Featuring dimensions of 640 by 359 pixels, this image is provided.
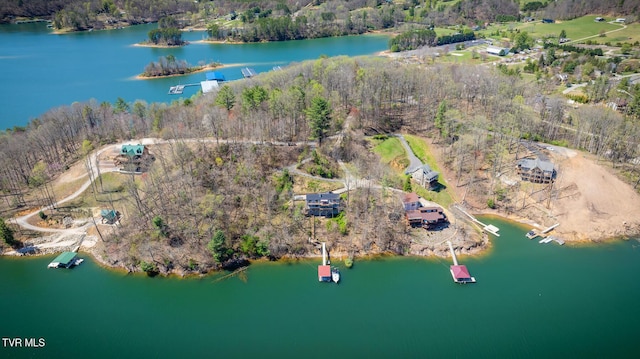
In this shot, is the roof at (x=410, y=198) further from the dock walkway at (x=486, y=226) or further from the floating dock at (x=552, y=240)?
the floating dock at (x=552, y=240)

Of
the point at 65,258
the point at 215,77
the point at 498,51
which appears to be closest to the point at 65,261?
the point at 65,258

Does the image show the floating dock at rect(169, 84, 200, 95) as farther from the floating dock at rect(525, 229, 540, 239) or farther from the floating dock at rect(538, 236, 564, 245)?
the floating dock at rect(538, 236, 564, 245)

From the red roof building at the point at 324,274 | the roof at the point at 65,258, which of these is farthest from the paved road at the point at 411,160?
the roof at the point at 65,258

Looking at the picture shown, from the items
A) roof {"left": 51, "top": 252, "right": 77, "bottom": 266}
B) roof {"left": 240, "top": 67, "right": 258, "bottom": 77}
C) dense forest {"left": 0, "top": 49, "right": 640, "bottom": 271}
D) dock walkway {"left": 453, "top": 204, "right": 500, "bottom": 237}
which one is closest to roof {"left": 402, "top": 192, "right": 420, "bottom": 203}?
dense forest {"left": 0, "top": 49, "right": 640, "bottom": 271}

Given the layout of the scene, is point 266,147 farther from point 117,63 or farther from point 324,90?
point 117,63

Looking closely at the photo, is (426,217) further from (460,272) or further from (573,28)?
(573,28)

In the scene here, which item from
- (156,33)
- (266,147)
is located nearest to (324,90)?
(266,147)

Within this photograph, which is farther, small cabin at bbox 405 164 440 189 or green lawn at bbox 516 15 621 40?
green lawn at bbox 516 15 621 40
